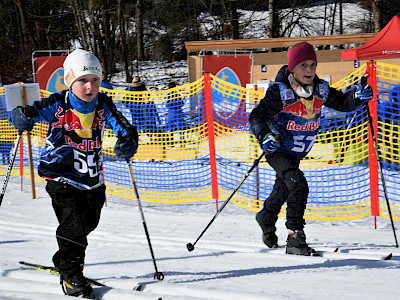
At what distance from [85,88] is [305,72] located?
76.1 inches

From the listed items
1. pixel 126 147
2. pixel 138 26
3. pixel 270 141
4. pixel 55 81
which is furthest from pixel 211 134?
pixel 138 26

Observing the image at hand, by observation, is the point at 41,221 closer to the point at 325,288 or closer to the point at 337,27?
the point at 325,288

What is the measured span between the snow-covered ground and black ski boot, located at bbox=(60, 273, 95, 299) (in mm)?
67

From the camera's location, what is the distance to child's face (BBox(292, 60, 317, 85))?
4.37m

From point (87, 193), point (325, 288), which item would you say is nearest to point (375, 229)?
point (325, 288)

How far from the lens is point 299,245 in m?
4.45

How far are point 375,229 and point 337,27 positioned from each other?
42.5m

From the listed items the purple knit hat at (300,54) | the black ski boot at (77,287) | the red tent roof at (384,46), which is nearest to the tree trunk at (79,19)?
the red tent roof at (384,46)

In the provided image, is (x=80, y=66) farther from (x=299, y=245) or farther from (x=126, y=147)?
(x=299, y=245)

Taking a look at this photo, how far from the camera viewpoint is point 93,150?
3.65 meters

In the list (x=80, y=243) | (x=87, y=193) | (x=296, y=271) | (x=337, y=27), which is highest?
(x=337, y=27)

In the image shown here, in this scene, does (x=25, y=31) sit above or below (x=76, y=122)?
above

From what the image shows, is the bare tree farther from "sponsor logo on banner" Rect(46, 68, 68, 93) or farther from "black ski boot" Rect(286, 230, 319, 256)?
"black ski boot" Rect(286, 230, 319, 256)

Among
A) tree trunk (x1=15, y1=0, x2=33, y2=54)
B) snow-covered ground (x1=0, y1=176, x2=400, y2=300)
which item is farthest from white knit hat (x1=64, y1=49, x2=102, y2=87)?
tree trunk (x1=15, y1=0, x2=33, y2=54)
